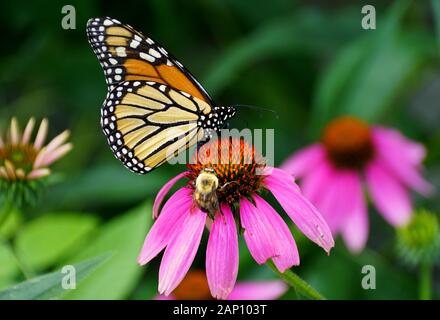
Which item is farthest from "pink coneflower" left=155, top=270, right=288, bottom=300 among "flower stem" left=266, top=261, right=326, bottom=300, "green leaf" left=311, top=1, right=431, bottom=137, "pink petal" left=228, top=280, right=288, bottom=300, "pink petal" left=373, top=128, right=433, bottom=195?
"green leaf" left=311, top=1, right=431, bottom=137

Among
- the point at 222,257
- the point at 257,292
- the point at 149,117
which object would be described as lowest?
the point at 257,292

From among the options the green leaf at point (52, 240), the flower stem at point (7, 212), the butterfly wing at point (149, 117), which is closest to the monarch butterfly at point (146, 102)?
the butterfly wing at point (149, 117)

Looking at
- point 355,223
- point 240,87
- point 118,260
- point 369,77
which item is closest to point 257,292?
point 118,260

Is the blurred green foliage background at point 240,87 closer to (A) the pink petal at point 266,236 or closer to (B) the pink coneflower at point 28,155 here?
(B) the pink coneflower at point 28,155

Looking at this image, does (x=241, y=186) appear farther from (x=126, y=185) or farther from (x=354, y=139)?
(x=126, y=185)

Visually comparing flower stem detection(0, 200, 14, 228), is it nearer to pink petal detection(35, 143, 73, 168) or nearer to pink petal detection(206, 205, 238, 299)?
pink petal detection(35, 143, 73, 168)

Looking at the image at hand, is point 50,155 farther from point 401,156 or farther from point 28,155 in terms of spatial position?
point 401,156
